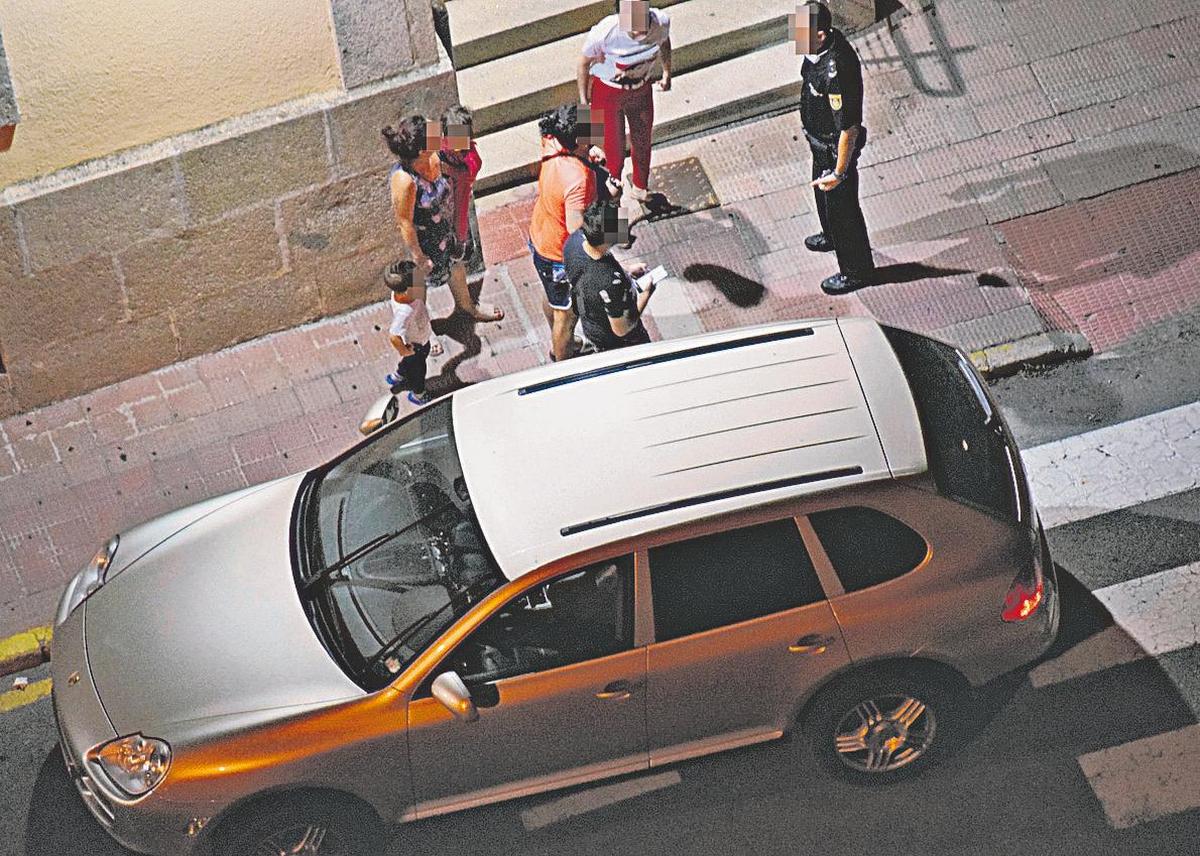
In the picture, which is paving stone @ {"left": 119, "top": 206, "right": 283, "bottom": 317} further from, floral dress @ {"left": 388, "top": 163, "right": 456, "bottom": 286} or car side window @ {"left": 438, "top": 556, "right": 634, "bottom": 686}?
car side window @ {"left": 438, "top": 556, "right": 634, "bottom": 686}

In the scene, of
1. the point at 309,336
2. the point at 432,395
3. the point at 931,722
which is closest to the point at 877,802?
the point at 931,722

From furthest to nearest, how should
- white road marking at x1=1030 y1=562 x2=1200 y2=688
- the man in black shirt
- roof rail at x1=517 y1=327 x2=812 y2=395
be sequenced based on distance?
the man in black shirt
white road marking at x1=1030 y1=562 x2=1200 y2=688
roof rail at x1=517 y1=327 x2=812 y2=395

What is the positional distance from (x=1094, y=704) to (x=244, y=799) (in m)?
4.23

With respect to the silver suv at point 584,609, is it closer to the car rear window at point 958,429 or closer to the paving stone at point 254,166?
the car rear window at point 958,429

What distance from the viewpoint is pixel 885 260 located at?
10.1 m

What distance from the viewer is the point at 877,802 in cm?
720

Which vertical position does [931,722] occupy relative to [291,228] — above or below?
below

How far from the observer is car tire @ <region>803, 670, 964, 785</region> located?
6820mm

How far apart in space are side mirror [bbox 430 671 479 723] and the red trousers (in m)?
4.80

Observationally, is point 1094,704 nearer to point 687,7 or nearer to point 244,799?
point 244,799

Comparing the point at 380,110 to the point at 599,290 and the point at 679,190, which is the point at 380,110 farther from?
the point at 679,190

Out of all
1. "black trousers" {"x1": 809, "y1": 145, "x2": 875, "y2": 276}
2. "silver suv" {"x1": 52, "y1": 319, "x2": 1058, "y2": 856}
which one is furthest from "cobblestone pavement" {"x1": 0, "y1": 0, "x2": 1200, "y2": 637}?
"silver suv" {"x1": 52, "y1": 319, "x2": 1058, "y2": 856}

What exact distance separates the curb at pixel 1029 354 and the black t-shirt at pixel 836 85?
1.70 m

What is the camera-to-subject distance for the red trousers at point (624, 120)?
10.0 metres
